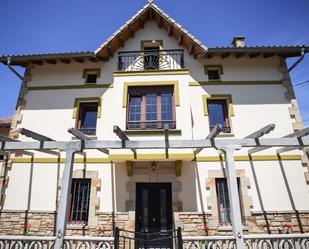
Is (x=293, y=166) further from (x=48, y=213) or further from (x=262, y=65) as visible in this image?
(x=48, y=213)

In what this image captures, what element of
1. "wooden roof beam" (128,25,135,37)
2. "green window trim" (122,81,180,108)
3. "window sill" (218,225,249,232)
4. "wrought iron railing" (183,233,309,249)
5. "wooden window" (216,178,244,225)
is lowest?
"wrought iron railing" (183,233,309,249)

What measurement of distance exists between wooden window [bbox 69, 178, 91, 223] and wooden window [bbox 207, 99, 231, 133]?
5.21m

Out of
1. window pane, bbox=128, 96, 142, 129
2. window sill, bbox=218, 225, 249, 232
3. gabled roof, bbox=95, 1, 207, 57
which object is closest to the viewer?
window sill, bbox=218, 225, 249, 232

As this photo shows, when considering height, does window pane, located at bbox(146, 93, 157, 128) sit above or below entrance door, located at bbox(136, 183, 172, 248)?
above

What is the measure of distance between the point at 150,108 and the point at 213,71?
11.0 ft

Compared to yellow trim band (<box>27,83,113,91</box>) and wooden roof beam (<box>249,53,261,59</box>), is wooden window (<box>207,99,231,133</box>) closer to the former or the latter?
wooden roof beam (<box>249,53,261,59</box>)

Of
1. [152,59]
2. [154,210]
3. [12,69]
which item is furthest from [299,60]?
[12,69]

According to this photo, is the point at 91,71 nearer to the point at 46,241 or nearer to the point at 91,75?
the point at 91,75

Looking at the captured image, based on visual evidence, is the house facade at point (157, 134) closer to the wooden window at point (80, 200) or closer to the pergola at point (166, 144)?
the wooden window at point (80, 200)

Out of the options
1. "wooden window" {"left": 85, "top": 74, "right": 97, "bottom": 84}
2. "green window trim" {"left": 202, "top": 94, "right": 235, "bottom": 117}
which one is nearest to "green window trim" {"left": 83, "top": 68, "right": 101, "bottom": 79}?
"wooden window" {"left": 85, "top": 74, "right": 97, "bottom": 84}

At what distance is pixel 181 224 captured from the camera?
692 cm

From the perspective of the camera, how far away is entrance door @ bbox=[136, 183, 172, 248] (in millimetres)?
7090

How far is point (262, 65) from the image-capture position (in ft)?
28.8

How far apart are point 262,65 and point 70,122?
8322 mm
